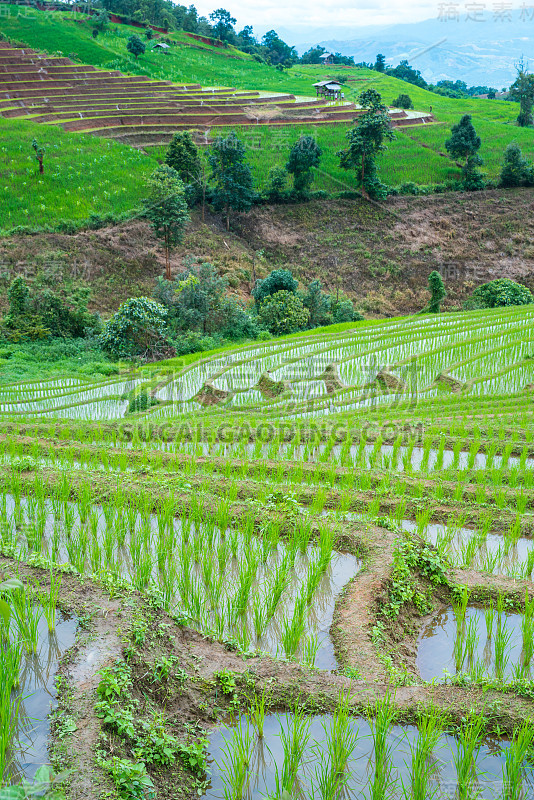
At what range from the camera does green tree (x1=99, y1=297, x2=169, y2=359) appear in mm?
14750

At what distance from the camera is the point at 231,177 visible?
1054 inches

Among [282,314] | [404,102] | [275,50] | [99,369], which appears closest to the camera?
[99,369]

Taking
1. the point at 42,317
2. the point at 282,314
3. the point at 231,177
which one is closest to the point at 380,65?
the point at 231,177

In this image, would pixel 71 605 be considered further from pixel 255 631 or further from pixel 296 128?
pixel 296 128

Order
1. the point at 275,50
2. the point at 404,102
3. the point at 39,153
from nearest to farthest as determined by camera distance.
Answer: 1. the point at 39,153
2. the point at 404,102
3. the point at 275,50

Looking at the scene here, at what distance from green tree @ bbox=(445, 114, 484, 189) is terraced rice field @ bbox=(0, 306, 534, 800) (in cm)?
2702

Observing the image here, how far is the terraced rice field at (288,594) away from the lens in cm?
280

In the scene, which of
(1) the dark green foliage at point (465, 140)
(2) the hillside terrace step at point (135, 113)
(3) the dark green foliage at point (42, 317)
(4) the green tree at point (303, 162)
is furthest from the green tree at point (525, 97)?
(3) the dark green foliage at point (42, 317)

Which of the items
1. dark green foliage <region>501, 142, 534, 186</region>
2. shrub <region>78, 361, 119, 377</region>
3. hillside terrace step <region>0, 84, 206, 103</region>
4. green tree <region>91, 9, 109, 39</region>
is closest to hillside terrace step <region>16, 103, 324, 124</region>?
hillside terrace step <region>0, 84, 206, 103</region>

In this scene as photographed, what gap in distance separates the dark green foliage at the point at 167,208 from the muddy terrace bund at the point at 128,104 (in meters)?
10.9

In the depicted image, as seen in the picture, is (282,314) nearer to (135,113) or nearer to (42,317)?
(42,317)

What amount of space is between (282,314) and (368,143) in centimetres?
1495

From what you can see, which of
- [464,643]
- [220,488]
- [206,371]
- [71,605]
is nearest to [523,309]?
[206,371]

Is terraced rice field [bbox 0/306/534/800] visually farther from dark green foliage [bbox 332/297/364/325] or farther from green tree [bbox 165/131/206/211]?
green tree [bbox 165/131/206/211]
